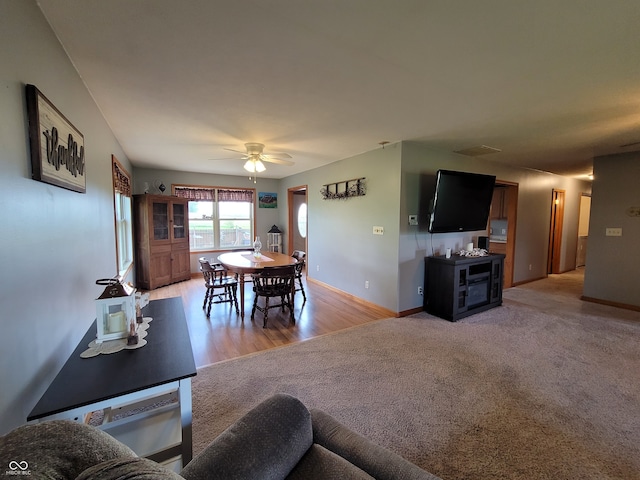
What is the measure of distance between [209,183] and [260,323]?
13.0 feet

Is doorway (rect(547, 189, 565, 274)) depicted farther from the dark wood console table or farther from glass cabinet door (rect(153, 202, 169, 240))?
glass cabinet door (rect(153, 202, 169, 240))

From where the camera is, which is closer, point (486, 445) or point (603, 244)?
point (486, 445)

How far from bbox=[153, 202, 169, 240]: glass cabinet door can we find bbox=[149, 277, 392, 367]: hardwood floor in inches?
41.8

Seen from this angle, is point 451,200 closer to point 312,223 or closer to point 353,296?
point 353,296

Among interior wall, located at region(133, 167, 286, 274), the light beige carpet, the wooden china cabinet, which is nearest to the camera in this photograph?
the light beige carpet

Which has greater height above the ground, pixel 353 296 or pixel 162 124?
pixel 162 124

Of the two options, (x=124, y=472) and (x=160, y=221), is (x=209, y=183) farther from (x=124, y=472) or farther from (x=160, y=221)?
(x=124, y=472)

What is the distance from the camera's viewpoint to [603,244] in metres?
4.29

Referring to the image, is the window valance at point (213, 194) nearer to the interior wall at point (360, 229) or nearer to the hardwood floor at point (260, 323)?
the interior wall at point (360, 229)

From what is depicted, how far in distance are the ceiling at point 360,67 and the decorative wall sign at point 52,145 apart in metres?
0.49

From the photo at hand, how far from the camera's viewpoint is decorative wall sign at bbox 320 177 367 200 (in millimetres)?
4238

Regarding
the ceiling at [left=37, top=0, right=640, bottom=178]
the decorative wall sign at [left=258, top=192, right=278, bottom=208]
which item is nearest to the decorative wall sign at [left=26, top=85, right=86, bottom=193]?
the ceiling at [left=37, top=0, right=640, bottom=178]

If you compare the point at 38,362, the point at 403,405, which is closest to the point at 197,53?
the point at 38,362

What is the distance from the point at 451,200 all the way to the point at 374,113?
183 cm
